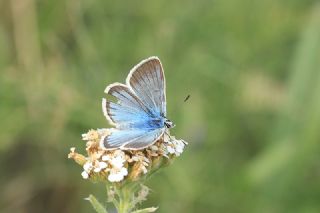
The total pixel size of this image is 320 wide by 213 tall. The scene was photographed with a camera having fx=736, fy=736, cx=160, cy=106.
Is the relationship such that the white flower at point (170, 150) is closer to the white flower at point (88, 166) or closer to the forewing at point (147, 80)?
→ the forewing at point (147, 80)

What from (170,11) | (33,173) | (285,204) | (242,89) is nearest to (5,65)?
A: (33,173)

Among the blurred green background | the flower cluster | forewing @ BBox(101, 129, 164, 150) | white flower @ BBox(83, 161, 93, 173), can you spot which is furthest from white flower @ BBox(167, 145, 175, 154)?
the blurred green background

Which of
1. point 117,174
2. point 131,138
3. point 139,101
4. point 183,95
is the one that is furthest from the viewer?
point 183,95

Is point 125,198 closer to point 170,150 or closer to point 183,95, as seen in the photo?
point 170,150

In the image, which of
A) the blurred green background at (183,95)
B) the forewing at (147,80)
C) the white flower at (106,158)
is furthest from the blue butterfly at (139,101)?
the blurred green background at (183,95)

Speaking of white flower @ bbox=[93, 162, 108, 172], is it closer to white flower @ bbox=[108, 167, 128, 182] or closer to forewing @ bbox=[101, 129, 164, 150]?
white flower @ bbox=[108, 167, 128, 182]

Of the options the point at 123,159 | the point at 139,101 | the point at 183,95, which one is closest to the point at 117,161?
the point at 123,159

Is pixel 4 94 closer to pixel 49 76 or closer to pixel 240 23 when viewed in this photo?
pixel 49 76
